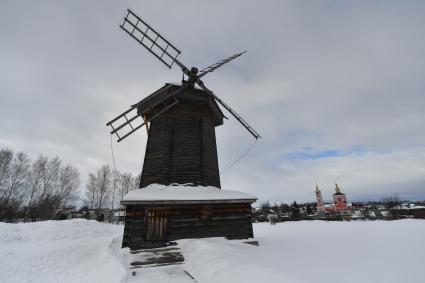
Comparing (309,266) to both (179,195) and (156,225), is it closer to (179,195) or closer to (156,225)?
(179,195)

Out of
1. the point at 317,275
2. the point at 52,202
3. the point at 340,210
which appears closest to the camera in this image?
the point at 317,275

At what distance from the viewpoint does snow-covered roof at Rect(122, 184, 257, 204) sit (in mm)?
10633

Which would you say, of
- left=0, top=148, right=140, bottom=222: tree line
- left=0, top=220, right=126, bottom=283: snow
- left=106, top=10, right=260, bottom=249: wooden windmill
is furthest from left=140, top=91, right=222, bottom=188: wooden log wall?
left=0, top=148, right=140, bottom=222: tree line

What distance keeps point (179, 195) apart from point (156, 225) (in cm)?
200

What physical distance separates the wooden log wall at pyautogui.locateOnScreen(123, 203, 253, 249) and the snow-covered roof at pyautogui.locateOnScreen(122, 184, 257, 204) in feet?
2.33

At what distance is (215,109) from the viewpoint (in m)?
16.3

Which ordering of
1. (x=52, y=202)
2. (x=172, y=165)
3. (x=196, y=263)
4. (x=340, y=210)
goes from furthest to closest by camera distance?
(x=340, y=210), (x=52, y=202), (x=172, y=165), (x=196, y=263)

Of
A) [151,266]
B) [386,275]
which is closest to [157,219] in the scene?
[151,266]

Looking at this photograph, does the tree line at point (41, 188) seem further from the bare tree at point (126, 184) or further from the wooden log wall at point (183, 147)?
the wooden log wall at point (183, 147)

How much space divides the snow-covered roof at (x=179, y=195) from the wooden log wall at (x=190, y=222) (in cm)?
71

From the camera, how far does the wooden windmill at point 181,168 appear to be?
36.9 ft

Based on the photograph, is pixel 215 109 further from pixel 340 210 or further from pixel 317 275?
pixel 340 210

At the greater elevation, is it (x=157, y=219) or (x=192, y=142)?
(x=192, y=142)

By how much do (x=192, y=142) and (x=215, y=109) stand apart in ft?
11.5
